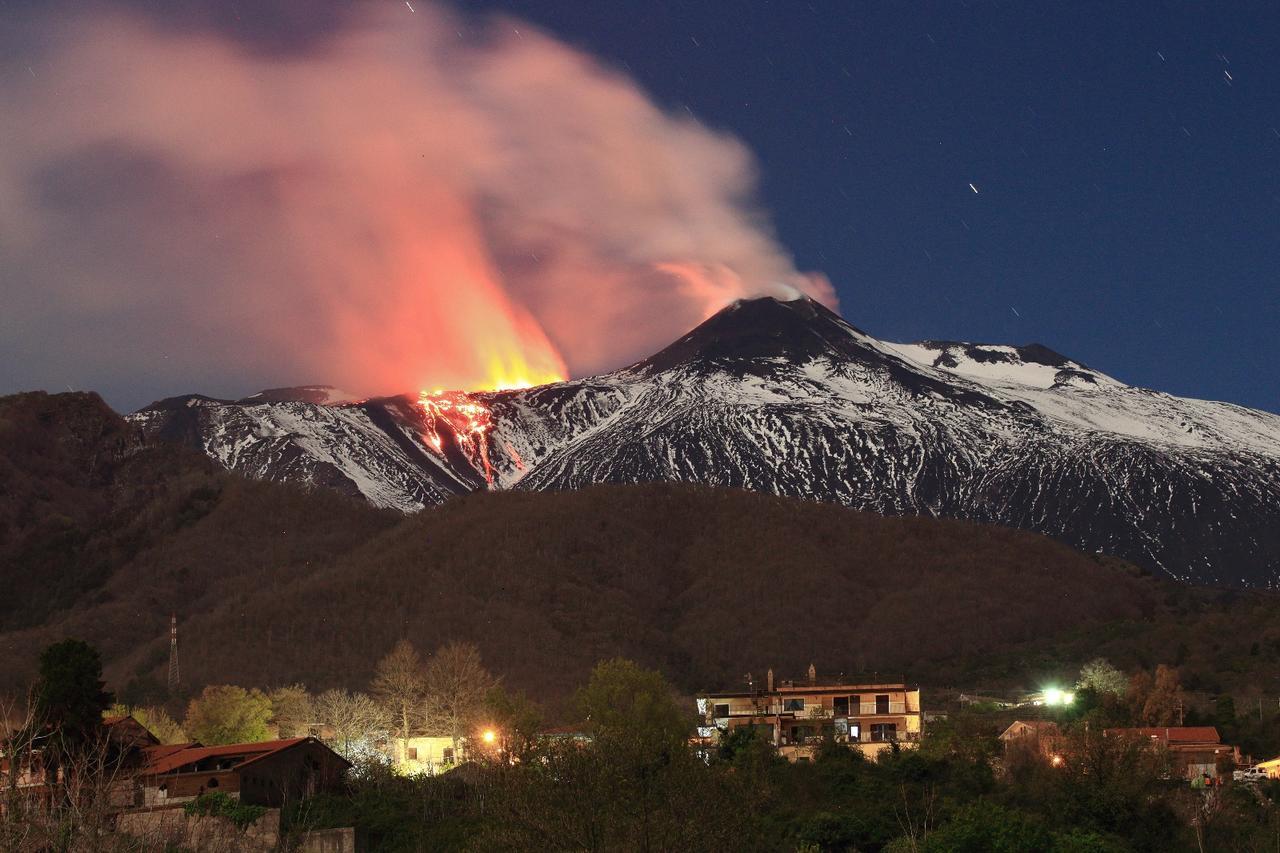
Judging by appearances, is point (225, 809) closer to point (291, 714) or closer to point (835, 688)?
point (291, 714)

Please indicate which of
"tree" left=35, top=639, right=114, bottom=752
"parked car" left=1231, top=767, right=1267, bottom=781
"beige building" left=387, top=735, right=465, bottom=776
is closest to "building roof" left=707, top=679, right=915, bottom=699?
"parked car" left=1231, top=767, right=1267, bottom=781

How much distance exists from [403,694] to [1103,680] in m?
44.3

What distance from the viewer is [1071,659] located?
445 feet

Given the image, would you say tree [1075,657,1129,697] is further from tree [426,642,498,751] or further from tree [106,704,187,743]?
tree [106,704,187,743]

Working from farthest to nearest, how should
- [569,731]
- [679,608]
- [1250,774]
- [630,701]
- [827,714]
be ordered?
[679,608] < [827,714] < [569,731] < [630,701] < [1250,774]

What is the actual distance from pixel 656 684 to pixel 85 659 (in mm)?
27683

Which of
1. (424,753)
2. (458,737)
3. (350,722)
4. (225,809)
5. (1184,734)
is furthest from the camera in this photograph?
(350,722)

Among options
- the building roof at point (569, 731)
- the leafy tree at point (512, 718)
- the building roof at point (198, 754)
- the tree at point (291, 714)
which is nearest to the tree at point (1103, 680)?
the building roof at point (569, 731)

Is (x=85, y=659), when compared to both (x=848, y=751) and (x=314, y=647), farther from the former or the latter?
(x=314, y=647)

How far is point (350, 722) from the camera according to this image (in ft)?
292

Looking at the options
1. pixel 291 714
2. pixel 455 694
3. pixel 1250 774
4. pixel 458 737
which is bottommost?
pixel 1250 774

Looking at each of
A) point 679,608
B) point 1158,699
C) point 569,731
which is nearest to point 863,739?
point 569,731

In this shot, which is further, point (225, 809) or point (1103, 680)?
point (1103, 680)

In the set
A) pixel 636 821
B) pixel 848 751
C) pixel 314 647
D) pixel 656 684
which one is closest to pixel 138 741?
pixel 656 684
